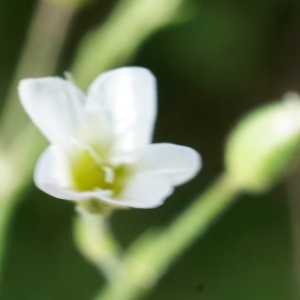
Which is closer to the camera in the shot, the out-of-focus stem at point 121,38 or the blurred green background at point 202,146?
the out-of-focus stem at point 121,38

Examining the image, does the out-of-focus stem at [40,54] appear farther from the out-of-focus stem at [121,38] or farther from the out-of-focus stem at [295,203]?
the out-of-focus stem at [295,203]

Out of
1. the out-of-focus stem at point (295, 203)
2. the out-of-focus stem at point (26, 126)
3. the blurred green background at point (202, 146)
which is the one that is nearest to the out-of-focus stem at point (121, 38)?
the out-of-focus stem at point (26, 126)

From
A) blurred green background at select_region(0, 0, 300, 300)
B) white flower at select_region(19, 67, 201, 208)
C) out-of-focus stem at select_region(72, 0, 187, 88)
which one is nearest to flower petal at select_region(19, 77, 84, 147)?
white flower at select_region(19, 67, 201, 208)

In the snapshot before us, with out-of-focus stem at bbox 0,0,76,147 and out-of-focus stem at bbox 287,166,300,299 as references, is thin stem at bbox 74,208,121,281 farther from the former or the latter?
out-of-focus stem at bbox 287,166,300,299

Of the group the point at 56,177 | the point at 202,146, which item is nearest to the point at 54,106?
the point at 56,177

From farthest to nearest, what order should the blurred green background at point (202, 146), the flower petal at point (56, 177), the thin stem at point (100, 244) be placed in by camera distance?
the blurred green background at point (202, 146)
the thin stem at point (100, 244)
the flower petal at point (56, 177)

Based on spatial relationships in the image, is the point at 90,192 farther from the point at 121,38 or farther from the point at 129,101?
the point at 121,38
